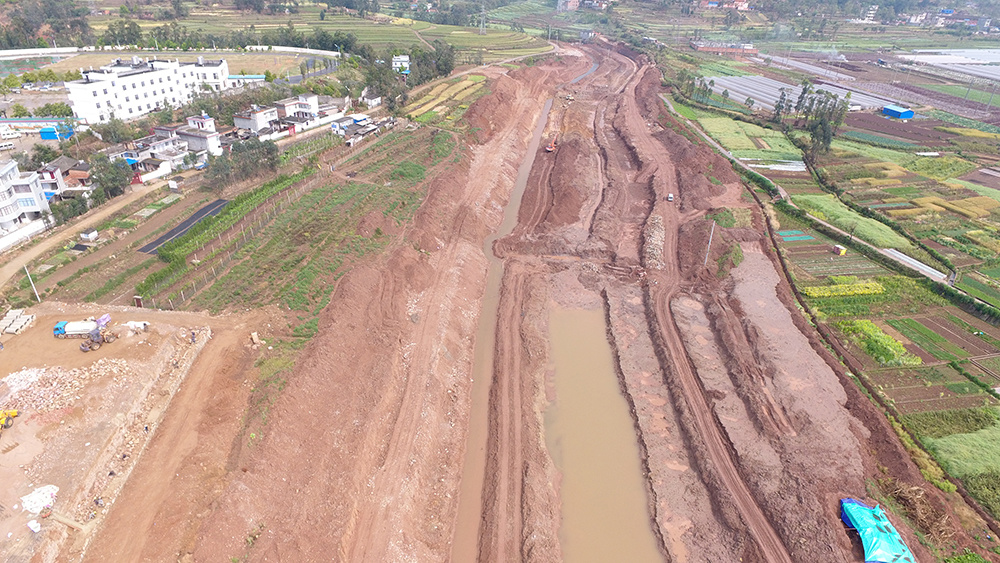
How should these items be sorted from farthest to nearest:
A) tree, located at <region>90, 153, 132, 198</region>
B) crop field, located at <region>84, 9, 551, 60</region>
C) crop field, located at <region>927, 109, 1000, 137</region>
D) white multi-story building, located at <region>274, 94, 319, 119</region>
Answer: crop field, located at <region>84, 9, 551, 60</region>
crop field, located at <region>927, 109, 1000, 137</region>
white multi-story building, located at <region>274, 94, 319, 119</region>
tree, located at <region>90, 153, 132, 198</region>

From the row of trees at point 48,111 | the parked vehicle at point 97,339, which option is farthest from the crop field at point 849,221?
the row of trees at point 48,111

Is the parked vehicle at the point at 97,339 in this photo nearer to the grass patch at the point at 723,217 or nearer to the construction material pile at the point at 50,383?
the construction material pile at the point at 50,383

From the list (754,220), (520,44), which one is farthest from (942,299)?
(520,44)

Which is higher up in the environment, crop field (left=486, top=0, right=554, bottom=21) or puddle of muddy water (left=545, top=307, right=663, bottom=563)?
crop field (left=486, top=0, right=554, bottom=21)

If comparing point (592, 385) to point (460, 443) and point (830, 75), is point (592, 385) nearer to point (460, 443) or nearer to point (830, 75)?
point (460, 443)

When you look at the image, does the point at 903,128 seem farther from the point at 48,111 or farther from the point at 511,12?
the point at 511,12

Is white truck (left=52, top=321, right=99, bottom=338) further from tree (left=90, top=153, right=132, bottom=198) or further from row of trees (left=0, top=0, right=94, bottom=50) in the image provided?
row of trees (left=0, top=0, right=94, bottom=50)

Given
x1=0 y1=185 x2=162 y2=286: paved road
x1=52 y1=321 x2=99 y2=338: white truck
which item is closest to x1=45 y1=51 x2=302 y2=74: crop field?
x1=0 y1=185 x2=162 y2=286: paved road
